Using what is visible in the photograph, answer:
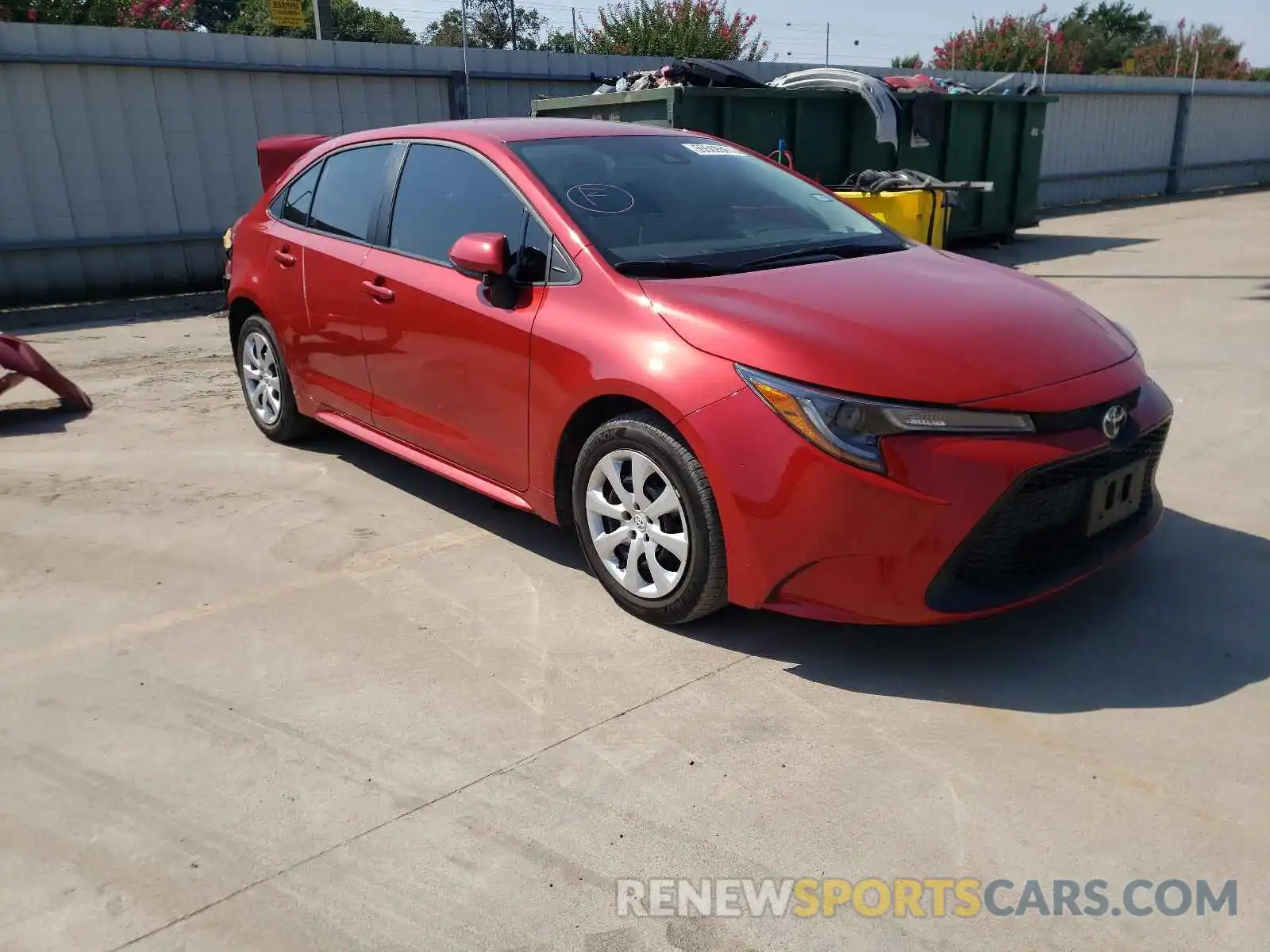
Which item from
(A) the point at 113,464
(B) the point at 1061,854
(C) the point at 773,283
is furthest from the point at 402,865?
(A) the point at 113,464

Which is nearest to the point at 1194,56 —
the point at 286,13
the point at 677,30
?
the point at 677,30

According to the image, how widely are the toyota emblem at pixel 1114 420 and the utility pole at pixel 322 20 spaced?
12840mm

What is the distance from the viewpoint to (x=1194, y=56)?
122 feet

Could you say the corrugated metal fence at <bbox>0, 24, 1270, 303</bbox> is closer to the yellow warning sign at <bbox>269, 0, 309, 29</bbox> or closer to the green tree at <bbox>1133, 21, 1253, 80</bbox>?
the yellow warning sign at <bbox>269, 0, 309, 29</bbox>

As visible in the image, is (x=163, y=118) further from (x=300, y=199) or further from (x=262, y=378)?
(x=300, y=199)

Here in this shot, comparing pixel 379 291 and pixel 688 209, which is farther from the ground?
pixel 688 209

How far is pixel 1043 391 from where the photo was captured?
3.11 m

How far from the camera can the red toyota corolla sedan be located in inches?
118

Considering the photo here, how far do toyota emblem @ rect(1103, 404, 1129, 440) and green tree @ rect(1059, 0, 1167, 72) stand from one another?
161 feet

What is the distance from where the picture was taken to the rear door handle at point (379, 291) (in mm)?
4340

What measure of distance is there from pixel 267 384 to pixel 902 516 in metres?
3.83

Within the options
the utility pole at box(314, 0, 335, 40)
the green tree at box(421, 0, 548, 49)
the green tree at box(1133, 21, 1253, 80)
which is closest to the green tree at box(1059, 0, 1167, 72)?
the green tree at box(1133, 21, 1253, 80)

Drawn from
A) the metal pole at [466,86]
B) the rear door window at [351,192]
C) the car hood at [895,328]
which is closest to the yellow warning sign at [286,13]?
the metal pole at [466,86]

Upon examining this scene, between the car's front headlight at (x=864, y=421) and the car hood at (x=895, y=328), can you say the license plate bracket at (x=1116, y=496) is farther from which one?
the car's front headlight at (x=864, y=421)
